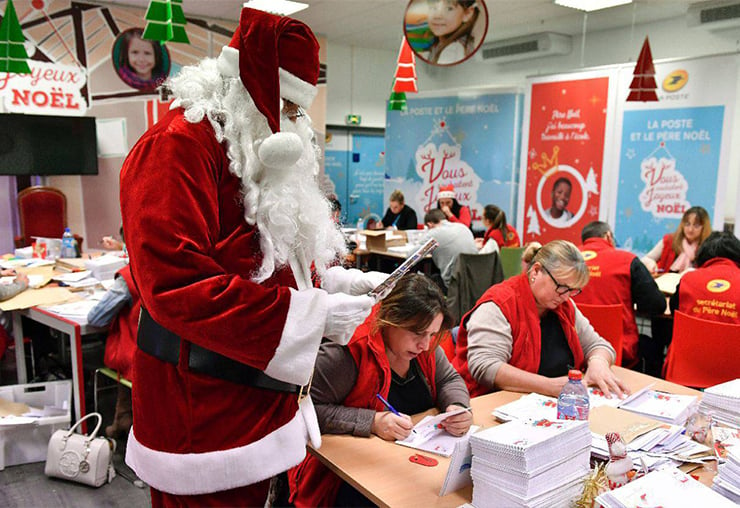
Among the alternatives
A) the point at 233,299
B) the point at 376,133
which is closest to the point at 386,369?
the point at 233,299

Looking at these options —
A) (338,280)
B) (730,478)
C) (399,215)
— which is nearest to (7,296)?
(338,280)

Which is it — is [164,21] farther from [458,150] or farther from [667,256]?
[458,150]

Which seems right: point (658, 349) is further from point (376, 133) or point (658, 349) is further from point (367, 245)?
point (376, 133)

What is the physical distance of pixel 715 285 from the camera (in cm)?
305

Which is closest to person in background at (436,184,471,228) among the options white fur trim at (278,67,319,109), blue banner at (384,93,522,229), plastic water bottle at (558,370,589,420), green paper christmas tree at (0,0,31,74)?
blue banner at (384,93,522,229)

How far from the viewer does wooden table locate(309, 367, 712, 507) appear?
149cm

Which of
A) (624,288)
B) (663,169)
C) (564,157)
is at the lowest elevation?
(624,288)

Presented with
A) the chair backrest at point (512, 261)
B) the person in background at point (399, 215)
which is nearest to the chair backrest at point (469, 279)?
the chair backrest at point (512, 261)

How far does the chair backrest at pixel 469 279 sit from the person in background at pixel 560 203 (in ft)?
9.00

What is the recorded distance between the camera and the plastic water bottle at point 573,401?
1.92m

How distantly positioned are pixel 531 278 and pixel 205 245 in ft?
5.44

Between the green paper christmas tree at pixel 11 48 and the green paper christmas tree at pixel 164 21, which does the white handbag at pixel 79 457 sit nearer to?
the green paper christmas tree at pixel 164 21

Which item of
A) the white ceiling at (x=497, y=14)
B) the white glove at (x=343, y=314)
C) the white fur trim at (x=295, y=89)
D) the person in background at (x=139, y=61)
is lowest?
the white glove at (x=343, y=314)

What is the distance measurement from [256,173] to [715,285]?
2.69m
